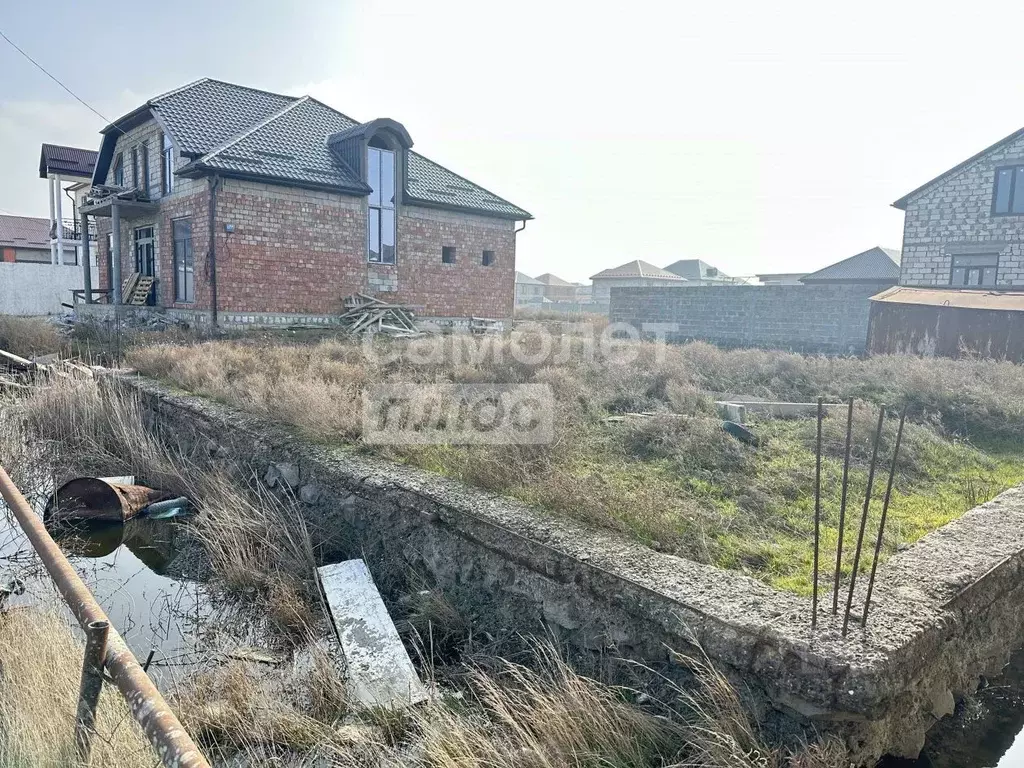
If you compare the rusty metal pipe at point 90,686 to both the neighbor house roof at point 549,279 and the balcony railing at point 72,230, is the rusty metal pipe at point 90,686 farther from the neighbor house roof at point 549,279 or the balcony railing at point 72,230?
the neighbor house roof at point 549,279

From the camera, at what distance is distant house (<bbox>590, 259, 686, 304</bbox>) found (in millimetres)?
51812

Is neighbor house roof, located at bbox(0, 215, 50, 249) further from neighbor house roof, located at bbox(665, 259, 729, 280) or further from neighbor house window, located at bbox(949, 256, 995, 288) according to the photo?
neighbor house roof, located at bbox(665, 259, 729, 280)

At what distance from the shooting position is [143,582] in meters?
4.96

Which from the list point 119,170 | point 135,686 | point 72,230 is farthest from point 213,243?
point 72,230

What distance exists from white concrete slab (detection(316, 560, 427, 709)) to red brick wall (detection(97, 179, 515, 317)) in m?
13.1

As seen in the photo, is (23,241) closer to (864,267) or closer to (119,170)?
(119,170)

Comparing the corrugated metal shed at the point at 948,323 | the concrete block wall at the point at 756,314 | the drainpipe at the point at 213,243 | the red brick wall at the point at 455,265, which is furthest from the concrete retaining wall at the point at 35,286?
the corrugated metal shed at the point at 948,323

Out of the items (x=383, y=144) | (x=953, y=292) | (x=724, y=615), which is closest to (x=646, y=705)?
(x=724, y=615)

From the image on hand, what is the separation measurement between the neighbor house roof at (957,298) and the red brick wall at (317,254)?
36.8 ft

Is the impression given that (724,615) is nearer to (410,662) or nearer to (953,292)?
(410,662)

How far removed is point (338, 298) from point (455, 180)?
605cm

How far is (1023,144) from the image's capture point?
804 inches

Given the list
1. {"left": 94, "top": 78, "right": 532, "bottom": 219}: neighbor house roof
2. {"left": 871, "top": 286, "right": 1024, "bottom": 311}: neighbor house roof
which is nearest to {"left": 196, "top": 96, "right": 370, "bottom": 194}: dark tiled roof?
{"left": 94, "top": 78, "right": 532, "bottom": 219}: neighbor house roof

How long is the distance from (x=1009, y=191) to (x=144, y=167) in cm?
2687
